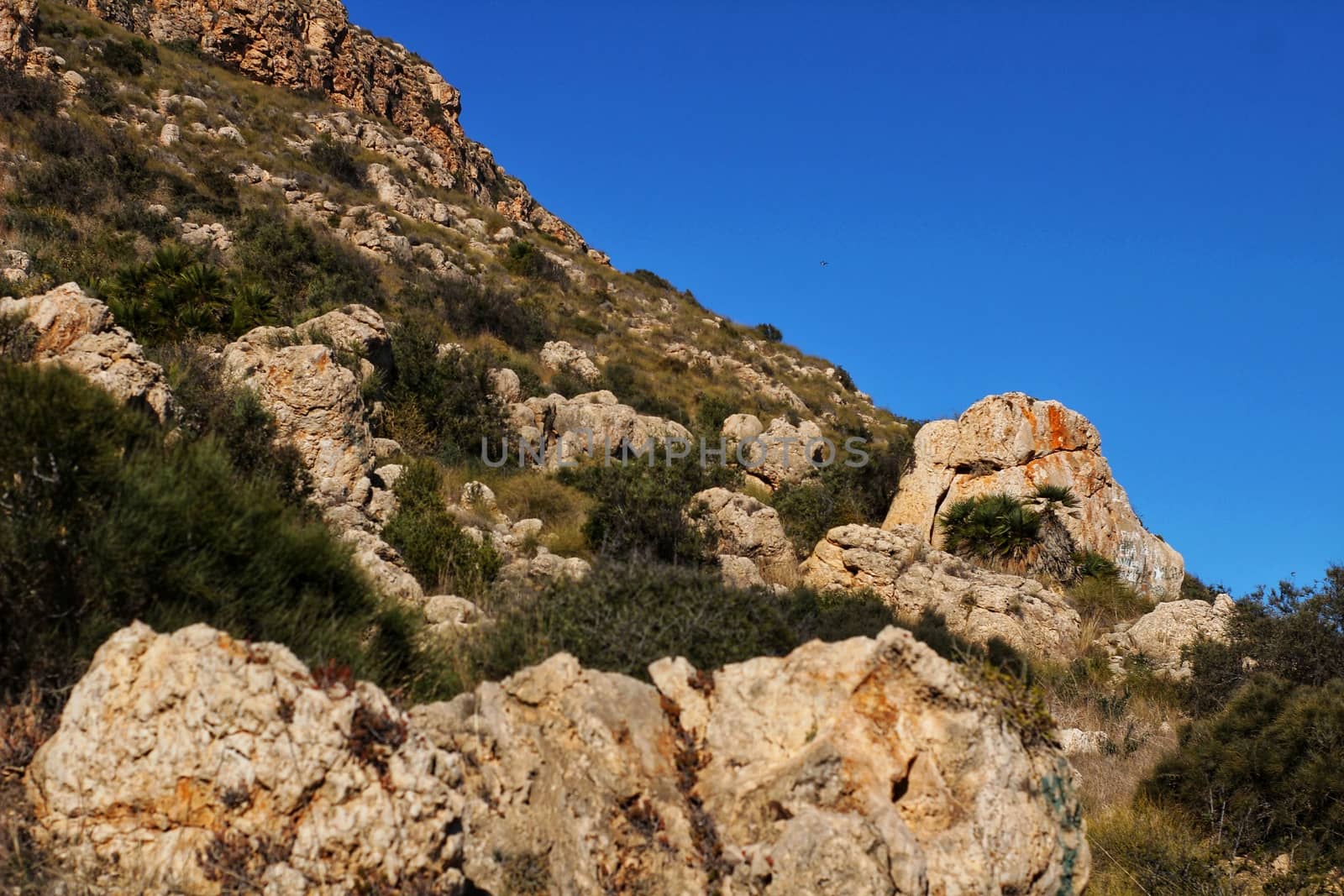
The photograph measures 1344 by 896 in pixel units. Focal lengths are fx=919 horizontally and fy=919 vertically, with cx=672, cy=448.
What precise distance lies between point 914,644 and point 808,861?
1.41m

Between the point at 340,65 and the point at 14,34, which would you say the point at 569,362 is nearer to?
the point at 14,34

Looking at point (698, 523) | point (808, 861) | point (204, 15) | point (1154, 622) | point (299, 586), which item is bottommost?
point (808, 861)

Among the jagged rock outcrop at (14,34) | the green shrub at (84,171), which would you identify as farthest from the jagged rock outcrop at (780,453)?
the jagged rock outcrop at (14,34)

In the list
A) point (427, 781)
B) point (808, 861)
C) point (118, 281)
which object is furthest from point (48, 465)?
point (118, 281)

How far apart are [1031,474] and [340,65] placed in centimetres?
4567

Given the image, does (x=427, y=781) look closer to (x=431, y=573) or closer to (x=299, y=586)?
(x=299, y=586)

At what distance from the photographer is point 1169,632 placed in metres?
13.3

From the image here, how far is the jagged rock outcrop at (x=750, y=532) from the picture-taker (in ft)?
46.5

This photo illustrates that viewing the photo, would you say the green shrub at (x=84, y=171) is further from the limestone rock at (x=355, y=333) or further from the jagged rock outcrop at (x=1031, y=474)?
the jagged rock outcrop at (x=1031, y=474)

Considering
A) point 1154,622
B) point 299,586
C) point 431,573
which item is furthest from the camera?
point 1154,622

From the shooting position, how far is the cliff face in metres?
45.0

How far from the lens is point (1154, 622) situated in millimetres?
13547

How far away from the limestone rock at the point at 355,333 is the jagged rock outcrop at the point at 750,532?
22.4 ft

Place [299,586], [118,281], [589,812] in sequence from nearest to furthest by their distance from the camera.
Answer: [589,812] → [299,586] → [118,281]
